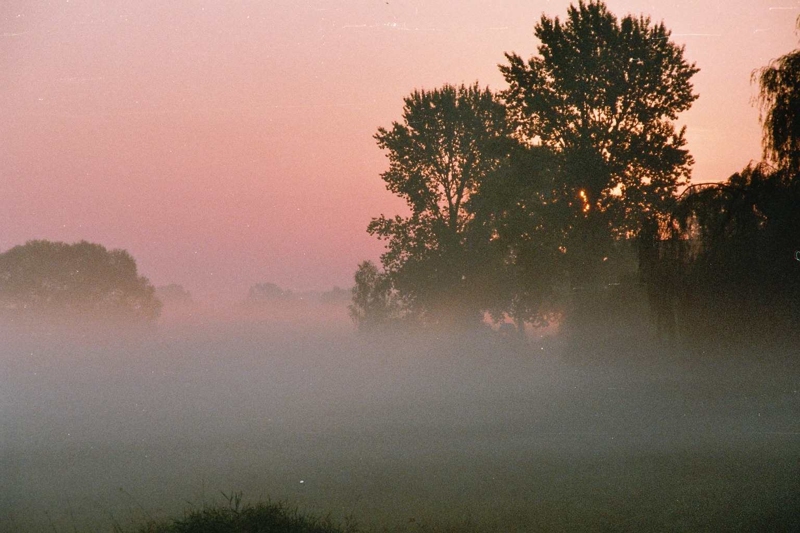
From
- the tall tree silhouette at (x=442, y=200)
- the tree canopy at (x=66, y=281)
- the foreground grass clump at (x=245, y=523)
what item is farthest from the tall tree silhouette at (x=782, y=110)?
the tree canopy at (x=66, y=281)

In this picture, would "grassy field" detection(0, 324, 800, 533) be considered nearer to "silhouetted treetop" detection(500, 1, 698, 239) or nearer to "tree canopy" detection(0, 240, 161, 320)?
"silhouetted treetop" detection(500, 1, 698, 239)

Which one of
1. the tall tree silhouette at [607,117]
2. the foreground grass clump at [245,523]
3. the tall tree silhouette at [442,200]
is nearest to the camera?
the foreground grass clump at [245,523]

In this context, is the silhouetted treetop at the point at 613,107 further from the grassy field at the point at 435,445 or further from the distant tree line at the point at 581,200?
the grassy field at the point at 435,445

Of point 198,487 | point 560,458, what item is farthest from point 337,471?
point 560,458

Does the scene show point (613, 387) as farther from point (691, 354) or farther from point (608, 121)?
point (691, 354)

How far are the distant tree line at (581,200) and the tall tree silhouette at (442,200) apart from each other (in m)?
0.11

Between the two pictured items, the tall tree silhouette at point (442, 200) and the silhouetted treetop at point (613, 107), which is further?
the tall tree silhouette at point (442, 200)

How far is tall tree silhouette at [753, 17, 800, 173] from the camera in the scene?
56.0ft

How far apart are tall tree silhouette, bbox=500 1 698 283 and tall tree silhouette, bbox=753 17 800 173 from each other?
1926 centimetres

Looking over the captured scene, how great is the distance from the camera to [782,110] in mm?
17281

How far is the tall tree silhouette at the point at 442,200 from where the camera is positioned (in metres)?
51.4

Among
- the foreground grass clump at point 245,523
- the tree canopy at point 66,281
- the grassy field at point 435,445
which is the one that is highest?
the tree canopy at point 66,281

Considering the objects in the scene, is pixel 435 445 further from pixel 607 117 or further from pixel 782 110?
pixel 607 117

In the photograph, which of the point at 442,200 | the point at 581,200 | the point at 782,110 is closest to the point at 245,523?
the point at 782,110
